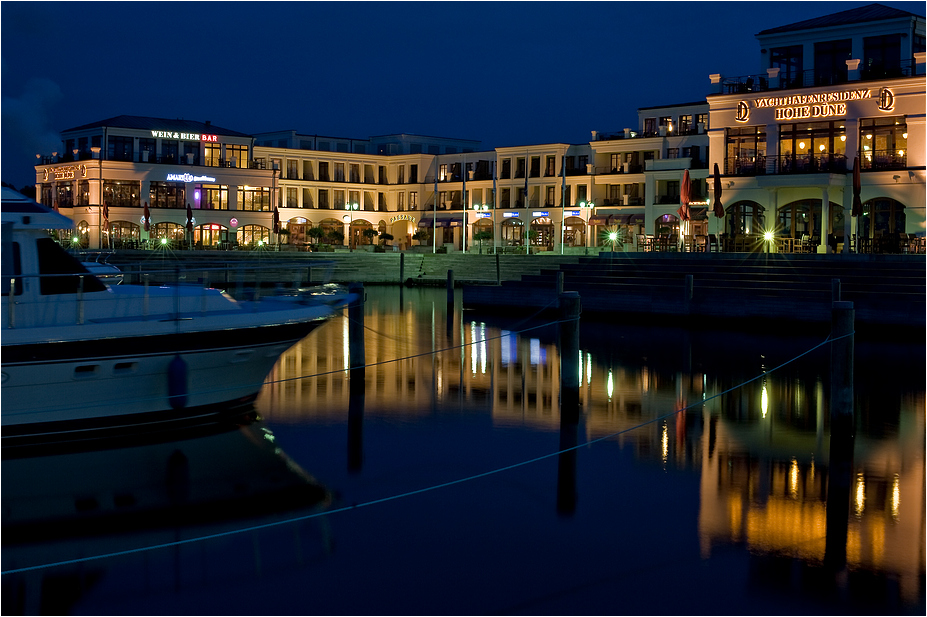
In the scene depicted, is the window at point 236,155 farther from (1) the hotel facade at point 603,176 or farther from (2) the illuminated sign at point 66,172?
(2) the illuminated sign at point 66,172

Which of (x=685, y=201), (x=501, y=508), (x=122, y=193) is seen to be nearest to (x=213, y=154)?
(x=122, y=193)

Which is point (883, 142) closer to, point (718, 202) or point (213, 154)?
point (718, 202)

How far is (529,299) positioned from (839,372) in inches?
786

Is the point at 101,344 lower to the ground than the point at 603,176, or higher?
lower

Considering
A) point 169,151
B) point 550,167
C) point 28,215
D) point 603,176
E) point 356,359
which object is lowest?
point 356,359

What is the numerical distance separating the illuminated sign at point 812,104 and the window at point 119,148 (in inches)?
1699

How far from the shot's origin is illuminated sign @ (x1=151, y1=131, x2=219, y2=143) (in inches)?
2603

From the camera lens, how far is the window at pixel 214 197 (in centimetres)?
6756

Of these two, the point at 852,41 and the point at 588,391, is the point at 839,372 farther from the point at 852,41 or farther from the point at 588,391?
the point at 852,41

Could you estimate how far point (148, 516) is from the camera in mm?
9648

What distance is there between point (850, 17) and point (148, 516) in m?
40.3

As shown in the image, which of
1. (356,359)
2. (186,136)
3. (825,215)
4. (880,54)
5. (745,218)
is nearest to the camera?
(356,359)

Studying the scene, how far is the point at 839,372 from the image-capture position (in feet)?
37.9

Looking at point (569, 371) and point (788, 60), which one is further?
point (788, 60)
